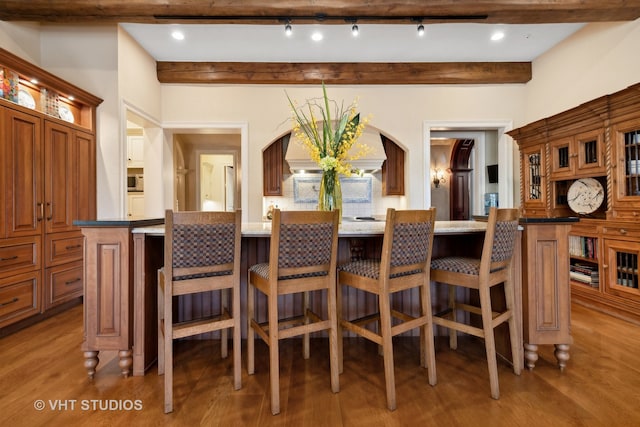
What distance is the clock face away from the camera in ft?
10.3

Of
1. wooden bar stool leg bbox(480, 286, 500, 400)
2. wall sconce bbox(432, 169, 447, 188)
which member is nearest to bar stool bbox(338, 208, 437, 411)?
wooden bar stool leg bbox(480, 286, 500, 400)

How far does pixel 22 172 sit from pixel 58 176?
32 cm

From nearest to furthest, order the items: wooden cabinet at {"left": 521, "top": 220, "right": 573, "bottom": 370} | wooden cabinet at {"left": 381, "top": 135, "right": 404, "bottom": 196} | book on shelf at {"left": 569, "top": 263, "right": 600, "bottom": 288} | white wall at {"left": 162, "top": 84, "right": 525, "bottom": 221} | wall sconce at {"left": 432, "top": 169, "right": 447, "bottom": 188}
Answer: wooden cabinet at {"left": 521, "top": 220, "right": 573, "bottom": 370}
book on shelf at {"left": 569, "top": 263, "right": 600, "bottom": 288}
white wall at {"left": 162, "top": 84, "right": 525, "bottom": 221}
wooden cabinet at {"left": 381, "top": 135, "right": 404, "bottom": 196}
wall sconce at {"left": 432, "top": 169, "right": 447, "bottom": 188}

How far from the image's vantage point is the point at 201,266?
64.1 inches

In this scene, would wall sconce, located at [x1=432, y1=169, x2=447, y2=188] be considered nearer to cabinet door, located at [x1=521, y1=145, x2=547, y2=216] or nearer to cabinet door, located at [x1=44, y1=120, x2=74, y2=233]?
cabinet door, located at [x1=521, y1=145, x2=547, y2=216]

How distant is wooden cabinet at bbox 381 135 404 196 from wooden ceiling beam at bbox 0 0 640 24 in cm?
224

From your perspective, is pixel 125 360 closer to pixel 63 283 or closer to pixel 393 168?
pixel 63 283

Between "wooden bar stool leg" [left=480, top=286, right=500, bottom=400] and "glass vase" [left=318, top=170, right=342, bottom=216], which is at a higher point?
"glass vase" [left=318, top=170, right=342, bottom=216]

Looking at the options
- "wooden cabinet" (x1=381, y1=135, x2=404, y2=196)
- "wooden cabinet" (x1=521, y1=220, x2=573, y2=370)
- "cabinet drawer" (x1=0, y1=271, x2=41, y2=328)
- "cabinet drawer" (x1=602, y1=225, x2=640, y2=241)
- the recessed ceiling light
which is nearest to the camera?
"wooden cabinet" (x1=521, y1=220, x2=573, y2=370)

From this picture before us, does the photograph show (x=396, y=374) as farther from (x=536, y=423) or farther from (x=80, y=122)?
(x=80, y=122)

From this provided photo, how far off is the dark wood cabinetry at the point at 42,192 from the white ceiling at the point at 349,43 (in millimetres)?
1126

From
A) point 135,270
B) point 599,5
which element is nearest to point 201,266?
point 135,270

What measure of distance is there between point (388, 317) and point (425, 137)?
337cm

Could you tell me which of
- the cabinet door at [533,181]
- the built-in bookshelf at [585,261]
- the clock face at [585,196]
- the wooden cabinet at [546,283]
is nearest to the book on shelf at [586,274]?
the built-in bookshelf at [585,261]
